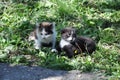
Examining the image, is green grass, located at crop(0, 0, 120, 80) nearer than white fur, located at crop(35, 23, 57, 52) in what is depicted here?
Yes

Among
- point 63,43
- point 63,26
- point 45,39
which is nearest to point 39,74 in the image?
point 63,43

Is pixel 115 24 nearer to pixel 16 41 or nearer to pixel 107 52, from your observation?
pixel 107 52

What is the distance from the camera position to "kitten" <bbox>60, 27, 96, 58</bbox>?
22.9 feet

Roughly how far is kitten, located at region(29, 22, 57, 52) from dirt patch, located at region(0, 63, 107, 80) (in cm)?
77

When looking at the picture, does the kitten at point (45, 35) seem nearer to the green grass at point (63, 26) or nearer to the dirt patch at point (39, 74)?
the green grass at point (63, 26)

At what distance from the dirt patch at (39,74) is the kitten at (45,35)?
766mm

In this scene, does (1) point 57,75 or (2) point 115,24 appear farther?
(2) point 115,24

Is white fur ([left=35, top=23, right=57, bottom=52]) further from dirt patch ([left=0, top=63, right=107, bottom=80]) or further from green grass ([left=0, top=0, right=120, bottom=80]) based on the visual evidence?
dirt patch ([left=0, top=63, right=107, bottom=80])

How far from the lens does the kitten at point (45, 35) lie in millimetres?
7141

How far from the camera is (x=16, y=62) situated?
6.85 meters

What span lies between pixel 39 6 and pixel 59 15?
2.15 feet

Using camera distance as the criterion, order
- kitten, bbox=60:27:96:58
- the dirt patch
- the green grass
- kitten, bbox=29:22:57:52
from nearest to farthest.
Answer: the dirt patch, the green grass, kitten, bbox=60:27:96:58, kitten, bbox=29:22:57:52

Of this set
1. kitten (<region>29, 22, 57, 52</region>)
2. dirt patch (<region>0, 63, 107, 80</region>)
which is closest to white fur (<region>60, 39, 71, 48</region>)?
kitten (<region>29, 22, 57, 52</region>)

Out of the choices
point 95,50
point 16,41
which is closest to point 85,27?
point 95,50
